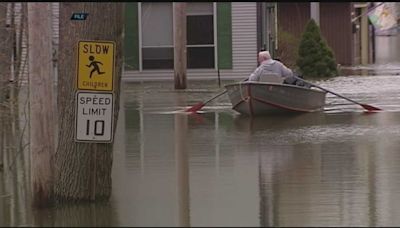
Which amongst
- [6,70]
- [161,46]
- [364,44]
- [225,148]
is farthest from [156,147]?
[364,44]

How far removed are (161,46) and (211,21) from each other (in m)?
2.11

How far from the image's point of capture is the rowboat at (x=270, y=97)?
60.3 ft

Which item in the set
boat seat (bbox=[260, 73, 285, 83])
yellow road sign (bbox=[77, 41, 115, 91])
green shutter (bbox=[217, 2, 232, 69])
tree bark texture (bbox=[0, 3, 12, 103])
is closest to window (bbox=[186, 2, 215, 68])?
green shutter (bbox=[217, 2, 232, 69])

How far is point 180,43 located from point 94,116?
19186 millimetres

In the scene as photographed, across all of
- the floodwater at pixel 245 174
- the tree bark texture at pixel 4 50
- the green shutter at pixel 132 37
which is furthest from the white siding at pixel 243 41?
the tree bark texture at pixel 4 50

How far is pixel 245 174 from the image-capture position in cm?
1121

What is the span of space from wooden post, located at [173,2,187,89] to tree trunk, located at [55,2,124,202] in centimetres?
1804

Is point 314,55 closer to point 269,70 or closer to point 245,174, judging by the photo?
point 269,70

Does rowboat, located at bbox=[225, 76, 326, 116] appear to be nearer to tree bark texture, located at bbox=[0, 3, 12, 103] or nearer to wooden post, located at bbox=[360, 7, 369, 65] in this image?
tree bark texture, located at bbox=[0, 3, 12, 103]

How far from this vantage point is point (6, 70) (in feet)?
40.7

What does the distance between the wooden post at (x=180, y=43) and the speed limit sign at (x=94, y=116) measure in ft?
60.5

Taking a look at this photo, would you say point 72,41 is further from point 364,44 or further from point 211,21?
point 364,44

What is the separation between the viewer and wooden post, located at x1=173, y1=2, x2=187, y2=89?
27.3 m

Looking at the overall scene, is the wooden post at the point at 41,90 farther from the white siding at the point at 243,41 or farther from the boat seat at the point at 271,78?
the white siding at the point at 243,41
